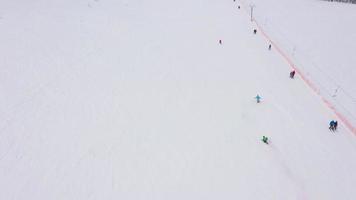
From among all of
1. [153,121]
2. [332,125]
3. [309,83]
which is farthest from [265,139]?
[309,83]

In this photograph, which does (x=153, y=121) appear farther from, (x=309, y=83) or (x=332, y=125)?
(x=309, y=83)

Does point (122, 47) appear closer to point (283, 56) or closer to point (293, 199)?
point (283, 56)

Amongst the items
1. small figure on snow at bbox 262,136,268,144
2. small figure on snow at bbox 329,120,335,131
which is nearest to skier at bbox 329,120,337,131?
small figure on snow at bbox 329,120,335,131

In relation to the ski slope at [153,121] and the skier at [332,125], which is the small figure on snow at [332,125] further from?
the ski slope at [153,121]

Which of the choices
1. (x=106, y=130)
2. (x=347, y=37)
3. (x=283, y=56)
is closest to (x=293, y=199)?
(x=106, y=130)

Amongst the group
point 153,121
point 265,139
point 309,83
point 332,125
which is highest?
point 309,83

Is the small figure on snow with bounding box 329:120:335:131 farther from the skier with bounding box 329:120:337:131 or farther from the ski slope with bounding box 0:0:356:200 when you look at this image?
the ski slope with bounding box 0:0:356:200

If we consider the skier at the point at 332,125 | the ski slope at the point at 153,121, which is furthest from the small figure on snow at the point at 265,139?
the skier at the point at 332,125

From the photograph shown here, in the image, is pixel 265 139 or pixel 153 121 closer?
pixel 265 139

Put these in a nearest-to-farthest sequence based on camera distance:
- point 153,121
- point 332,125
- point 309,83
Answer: point 153,121 < point 332,125 < point 309,83
